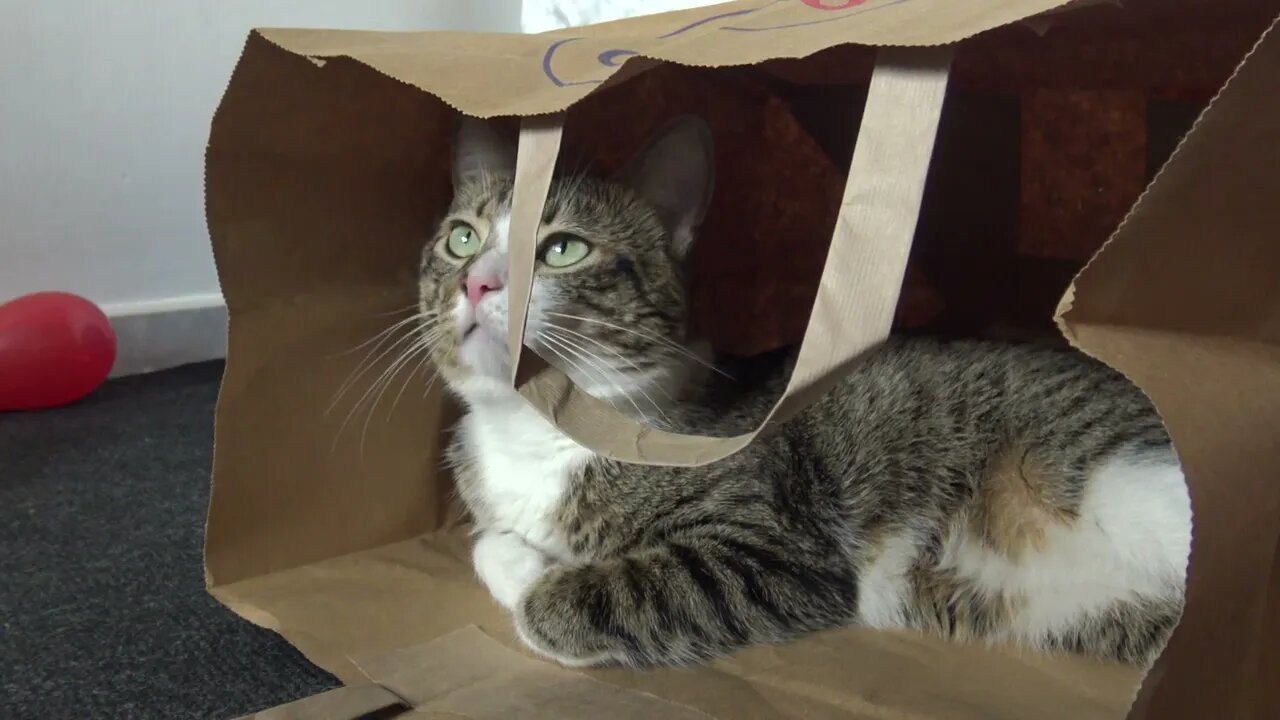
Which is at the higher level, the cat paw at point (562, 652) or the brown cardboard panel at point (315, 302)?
the brown cardboard panel at point (315, 302)

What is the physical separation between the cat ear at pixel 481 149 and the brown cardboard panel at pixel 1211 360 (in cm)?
80

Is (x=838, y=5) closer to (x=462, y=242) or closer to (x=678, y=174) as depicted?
(x=678, y=174)

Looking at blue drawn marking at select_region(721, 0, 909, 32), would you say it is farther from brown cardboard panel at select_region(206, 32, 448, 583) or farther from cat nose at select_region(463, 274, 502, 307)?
brown cardboard panel at select_region(206, 32, 448, 583)

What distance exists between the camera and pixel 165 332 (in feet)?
7.04

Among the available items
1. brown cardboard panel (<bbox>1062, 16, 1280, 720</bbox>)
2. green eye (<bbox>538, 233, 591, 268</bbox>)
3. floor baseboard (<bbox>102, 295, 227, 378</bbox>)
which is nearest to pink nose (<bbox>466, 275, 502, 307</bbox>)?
green eye (<bbox>538, 233, 591, 268</bbox>)

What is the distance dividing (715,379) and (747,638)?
1.20ft

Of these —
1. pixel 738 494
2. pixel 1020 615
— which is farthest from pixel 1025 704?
pixel 738 494

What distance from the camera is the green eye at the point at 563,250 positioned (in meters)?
1.12

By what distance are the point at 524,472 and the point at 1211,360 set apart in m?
0.74

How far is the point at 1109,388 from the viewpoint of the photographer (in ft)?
3.48

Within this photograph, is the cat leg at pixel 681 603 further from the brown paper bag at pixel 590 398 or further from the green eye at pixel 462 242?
the green eye at pixel 462 242

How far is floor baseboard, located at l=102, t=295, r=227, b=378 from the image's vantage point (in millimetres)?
2088

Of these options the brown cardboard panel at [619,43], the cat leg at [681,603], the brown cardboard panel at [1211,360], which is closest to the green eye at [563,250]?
the brown cardboard panel at [619,43]

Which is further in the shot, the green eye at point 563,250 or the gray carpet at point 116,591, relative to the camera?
the green eye at point 563,250
